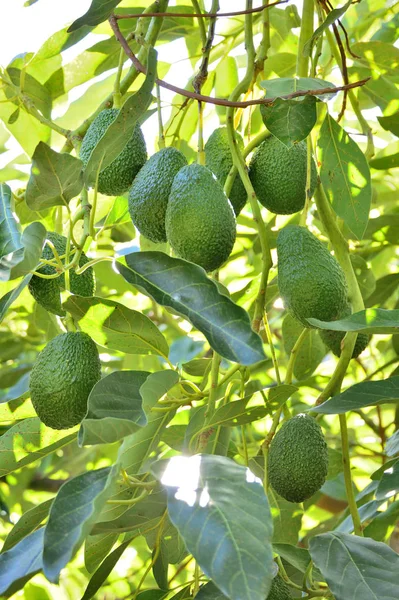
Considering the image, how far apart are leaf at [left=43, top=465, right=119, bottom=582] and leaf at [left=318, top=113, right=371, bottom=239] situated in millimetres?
576

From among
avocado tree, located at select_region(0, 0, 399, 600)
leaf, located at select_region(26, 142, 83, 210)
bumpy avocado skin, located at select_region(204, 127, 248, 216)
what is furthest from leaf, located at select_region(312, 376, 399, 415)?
leaf, located at select_region(26, 142, 83, 210)

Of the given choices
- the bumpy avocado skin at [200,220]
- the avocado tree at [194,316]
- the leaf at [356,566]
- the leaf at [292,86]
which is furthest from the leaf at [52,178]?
the leaf at [356,566]

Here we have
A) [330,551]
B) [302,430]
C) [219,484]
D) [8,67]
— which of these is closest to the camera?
[219,484]

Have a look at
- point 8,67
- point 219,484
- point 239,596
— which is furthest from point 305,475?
point 8,67

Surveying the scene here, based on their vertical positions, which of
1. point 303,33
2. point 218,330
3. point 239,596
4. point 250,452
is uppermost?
point 303,33

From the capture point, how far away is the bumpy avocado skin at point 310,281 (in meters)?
1.04

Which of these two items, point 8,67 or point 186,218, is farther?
point 8,67

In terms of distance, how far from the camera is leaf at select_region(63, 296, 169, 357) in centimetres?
108

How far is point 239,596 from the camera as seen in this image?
2.29ft

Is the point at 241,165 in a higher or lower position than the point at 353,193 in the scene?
higher

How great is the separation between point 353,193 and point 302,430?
375 millimetres

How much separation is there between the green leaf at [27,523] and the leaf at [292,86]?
1.96ft

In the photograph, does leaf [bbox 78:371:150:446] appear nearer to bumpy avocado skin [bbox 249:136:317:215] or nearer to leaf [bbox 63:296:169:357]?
leaf [bbox 63:296:169:357]

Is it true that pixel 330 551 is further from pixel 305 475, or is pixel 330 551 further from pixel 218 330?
pixel 218 330
